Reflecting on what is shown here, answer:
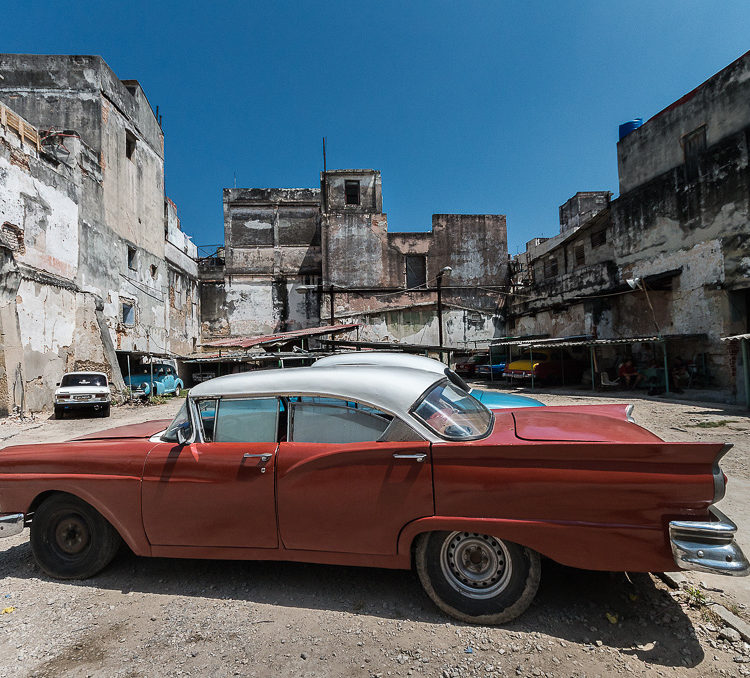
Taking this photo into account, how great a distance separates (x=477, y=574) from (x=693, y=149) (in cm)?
1849

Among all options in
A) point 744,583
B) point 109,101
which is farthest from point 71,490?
point 109,101

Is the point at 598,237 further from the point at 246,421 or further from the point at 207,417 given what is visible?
the point at 207,417

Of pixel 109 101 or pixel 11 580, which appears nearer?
pixel 11 580

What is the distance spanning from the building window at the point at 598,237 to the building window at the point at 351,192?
15657 millimetres

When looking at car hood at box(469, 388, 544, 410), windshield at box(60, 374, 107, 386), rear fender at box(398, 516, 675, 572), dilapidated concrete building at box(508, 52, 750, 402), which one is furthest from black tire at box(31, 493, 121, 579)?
dilapidated concrete building at box(508, 52, 750, 402)

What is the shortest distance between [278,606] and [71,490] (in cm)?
166

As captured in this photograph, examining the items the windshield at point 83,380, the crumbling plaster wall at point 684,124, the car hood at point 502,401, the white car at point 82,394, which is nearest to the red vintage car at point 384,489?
the car hood at point 502,401

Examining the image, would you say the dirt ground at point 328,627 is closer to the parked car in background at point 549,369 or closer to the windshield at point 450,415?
the windshield at point 450,415

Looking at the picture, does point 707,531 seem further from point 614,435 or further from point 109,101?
point 109,101

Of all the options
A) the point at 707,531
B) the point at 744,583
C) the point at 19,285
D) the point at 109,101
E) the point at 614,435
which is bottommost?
the point at 744,583

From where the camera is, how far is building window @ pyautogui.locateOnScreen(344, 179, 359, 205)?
95.3 ft

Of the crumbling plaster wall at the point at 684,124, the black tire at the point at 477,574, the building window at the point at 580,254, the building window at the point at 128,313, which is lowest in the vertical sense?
the black tire at the point at 477,574

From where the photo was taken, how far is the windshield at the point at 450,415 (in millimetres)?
2514

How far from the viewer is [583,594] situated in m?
2.59
